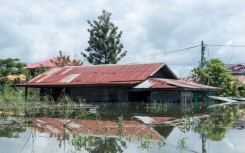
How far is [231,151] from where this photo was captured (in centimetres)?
817

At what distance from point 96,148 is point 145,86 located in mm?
17340

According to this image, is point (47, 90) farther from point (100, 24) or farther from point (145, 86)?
point (100, 24)

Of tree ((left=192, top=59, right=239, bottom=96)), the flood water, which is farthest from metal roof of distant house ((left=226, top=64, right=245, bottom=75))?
the flood water

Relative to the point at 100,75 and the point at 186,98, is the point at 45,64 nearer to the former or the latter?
the point at 100,75

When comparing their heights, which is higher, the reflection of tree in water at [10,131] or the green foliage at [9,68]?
the green foliage at [9,68]

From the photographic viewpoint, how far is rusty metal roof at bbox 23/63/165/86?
27.5 m

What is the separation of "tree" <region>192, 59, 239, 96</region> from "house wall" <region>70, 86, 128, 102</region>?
962 cm

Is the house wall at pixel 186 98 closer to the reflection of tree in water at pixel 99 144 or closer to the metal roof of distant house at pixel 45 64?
the reflection of tree in water at pixel 99 144

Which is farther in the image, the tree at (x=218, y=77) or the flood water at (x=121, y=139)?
the tree at (x=218, y=77)

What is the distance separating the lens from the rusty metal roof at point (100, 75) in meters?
27.5

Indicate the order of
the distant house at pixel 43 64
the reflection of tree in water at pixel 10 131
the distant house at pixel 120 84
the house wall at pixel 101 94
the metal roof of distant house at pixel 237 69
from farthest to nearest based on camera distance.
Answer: the metal roof of distant house at pixel 237 69 → the distant house at pixel 43 64 → the house wall at pixel 101 94 → the distant house at pixel 120 84 → the reflection of tree in water at pixel 10 131

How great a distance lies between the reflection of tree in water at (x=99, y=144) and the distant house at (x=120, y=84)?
1541 cm

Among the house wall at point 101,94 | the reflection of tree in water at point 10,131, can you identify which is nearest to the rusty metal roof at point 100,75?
the house wall at point 101,94

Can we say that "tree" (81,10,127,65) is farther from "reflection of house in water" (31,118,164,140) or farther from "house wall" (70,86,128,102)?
"reflection of house in water" (31,118,164,140)
